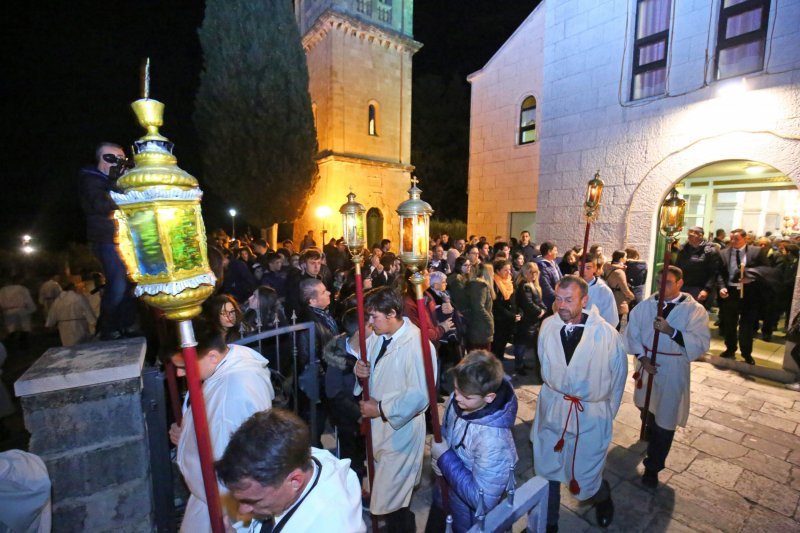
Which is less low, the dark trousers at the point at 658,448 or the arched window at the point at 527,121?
the arched window at the point at 527,121

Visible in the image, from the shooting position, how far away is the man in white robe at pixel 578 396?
9.84 ft

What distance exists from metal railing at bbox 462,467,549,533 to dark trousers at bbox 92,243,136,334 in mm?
3570

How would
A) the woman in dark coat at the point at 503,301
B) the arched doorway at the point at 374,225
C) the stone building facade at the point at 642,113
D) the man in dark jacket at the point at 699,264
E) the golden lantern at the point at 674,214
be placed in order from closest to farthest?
1. the golden lantern at the point at 674,214
2. the stone building facade at the point at 642,113
3. the woman in dark coat at the point at 503,301
4. the man in dark jacket at the point at 699,264
5. the arched doorway at the point at 374,225

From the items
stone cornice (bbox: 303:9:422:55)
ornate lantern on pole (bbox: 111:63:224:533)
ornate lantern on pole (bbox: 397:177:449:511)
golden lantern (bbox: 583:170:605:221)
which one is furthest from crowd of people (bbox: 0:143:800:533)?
stone cornice (bbox: 303:9:422:55)

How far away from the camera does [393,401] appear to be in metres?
2.69

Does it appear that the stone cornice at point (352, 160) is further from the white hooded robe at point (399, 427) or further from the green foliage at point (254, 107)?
the white hooded robe at point (399, 427)

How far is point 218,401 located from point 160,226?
1070mm

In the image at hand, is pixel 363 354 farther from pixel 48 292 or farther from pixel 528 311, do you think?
pixel 48 292

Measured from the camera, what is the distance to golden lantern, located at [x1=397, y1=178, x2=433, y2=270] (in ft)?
8.63

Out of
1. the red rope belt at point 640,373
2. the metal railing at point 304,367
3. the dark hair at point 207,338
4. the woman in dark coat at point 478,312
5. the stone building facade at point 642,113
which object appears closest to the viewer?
the dark hair at point 207,338

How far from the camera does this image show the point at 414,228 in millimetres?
2637

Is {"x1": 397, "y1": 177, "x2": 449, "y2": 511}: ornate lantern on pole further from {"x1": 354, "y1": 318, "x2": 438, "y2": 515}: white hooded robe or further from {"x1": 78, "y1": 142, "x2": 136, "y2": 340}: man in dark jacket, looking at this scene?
{"x1": 78, "y1": 142, "x2": 136, "y2": 340}: man in dark jacket

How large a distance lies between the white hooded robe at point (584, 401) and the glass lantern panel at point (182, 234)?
9.31ft

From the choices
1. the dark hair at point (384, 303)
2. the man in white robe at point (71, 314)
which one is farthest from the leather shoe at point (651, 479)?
the man in white robe at point (71, 314)
